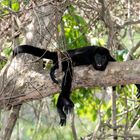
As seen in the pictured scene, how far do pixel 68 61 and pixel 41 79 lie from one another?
26 cm

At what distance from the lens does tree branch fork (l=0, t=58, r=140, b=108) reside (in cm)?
258

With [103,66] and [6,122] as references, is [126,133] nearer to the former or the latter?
[103,66]

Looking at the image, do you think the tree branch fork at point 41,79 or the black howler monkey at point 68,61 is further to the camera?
the black howler monkey at point 68,61

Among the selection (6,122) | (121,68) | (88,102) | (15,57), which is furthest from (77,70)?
(88,102)

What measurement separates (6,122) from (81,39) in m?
1.08

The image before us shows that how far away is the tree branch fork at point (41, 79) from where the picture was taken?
2578 millimetres

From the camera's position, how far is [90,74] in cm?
267

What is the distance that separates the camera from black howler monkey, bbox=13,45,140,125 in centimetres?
275

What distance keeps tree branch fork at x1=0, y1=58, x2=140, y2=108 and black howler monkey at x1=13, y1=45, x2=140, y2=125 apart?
0.05 m

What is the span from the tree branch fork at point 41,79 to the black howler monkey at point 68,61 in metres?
0.05

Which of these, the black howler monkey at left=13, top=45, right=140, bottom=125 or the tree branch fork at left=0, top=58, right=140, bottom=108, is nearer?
the tree branch fork at left=0, top=58, right=140, bottom=108

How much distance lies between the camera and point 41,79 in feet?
9.14

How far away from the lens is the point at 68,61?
269cm

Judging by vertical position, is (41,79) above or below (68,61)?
below
